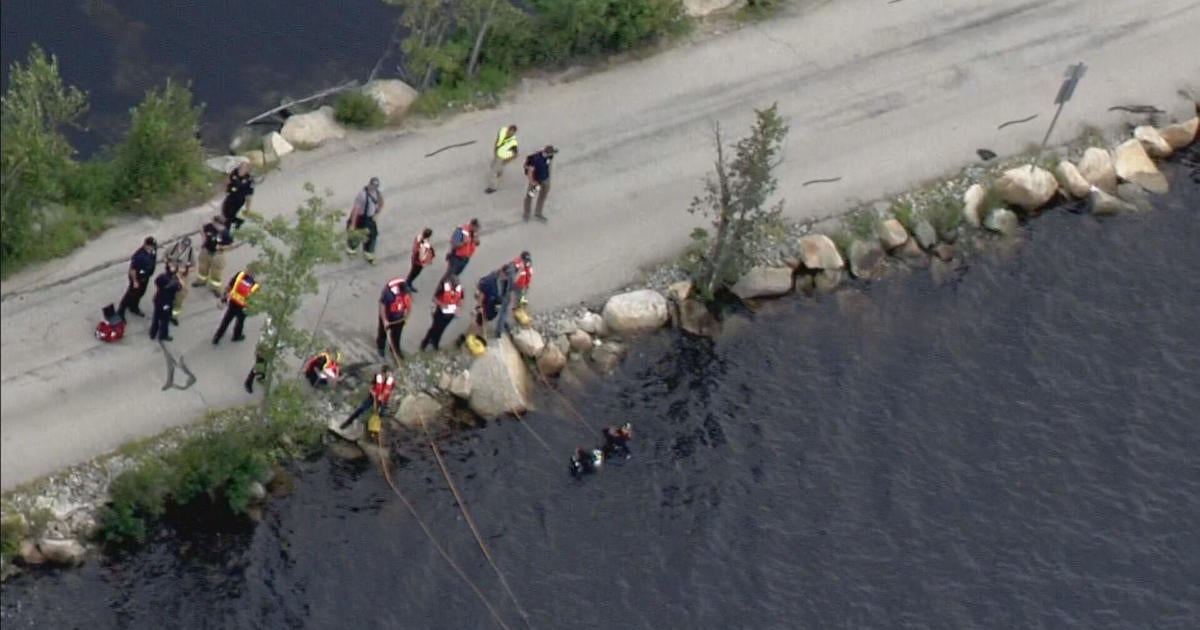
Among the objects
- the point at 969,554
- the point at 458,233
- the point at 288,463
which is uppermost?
the point at 458,233

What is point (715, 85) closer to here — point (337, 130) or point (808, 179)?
point (808, 179)

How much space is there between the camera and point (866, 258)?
5041 cm

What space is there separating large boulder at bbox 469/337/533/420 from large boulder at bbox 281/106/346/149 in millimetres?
6812

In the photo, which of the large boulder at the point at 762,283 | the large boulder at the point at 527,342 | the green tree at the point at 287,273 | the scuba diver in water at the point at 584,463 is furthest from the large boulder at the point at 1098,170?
the green tree at the point at 287,273

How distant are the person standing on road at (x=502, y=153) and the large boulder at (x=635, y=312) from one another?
3752 mm

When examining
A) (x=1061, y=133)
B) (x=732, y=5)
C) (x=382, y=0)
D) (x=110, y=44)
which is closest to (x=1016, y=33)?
(x=1061, y=133)

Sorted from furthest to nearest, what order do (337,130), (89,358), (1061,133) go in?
(1061,133) → (337,130) → (89,358)

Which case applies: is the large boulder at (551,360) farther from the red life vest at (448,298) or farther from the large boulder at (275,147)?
the large boulder at (275,147)

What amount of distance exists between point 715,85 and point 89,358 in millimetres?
16448

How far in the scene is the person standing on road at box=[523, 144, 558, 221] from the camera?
48.0m

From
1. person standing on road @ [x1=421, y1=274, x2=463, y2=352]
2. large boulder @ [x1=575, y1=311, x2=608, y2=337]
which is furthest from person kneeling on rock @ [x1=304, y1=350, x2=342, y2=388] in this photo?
large boulder @ [x1=575, y1=311, x2=608, y2=337]

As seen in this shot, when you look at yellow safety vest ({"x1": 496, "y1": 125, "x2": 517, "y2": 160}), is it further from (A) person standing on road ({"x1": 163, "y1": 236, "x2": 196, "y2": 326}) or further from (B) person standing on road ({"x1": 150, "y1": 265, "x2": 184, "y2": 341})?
(B) person standing on road ({"x1": 150, "y1": 265, "x2": 184, "y2": 341})

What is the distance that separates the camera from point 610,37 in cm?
5306

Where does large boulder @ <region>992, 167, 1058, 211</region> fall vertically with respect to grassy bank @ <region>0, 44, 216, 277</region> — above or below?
below
